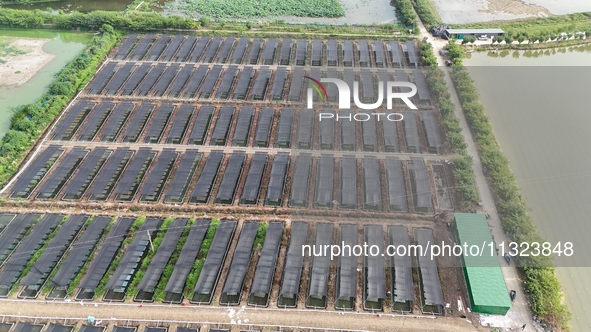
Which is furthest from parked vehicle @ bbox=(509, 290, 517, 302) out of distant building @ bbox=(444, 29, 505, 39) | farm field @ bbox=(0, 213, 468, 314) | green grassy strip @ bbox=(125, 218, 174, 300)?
distant building @ bbox=(444, 29, 505, 39)

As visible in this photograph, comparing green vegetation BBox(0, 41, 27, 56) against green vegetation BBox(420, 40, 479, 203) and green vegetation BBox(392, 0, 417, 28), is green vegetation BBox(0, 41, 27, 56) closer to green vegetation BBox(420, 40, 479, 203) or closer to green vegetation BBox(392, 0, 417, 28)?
green vegetation BBox(420, 40, 479, 203)

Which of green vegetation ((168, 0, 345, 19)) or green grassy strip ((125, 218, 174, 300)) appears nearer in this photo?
green grassy strip ((125, 218, 174, 300))

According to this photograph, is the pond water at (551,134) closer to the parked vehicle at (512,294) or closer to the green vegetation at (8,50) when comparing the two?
the parked vehicle at (512,294)

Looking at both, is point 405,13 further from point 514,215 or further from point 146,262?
point 146,262

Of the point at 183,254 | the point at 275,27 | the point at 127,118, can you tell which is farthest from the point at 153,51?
the point at 183,254

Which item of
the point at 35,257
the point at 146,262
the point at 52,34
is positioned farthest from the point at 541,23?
the point at 52,34

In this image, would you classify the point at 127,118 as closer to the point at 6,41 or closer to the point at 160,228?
the point at 160,228

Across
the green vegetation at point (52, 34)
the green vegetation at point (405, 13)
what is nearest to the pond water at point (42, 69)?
the green vegetation at point (52, 34)
